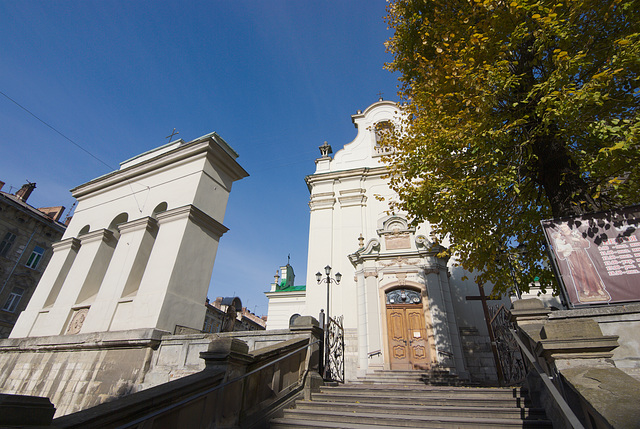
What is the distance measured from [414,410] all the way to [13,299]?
3311cm

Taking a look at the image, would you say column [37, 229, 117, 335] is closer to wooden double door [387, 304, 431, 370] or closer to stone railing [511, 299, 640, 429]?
wooden double door [387, 304, 431, 370]

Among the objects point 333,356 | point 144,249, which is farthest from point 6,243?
point 333,356

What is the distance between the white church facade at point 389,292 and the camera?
11.3 m

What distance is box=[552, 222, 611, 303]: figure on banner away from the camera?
476 cm

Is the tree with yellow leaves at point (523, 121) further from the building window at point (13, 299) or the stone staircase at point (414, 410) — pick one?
the building window at point (13, 299)

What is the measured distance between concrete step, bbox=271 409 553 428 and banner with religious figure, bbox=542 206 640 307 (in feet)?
6.78

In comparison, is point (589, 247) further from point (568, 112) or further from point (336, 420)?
Result: point (336, 420)

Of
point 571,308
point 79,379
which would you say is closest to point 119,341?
point 79,379

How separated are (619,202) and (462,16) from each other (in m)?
5.15

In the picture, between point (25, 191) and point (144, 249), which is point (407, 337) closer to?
point (144, 249)

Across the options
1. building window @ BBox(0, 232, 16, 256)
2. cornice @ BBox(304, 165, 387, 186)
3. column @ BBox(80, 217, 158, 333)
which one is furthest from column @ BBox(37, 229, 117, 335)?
building window @ BBox(0, 232, 16, 256)

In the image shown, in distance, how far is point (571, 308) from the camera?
4754 mm

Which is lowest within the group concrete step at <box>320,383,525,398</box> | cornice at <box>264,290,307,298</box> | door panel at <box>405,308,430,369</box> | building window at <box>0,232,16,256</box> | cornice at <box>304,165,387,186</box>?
concrete step at <box>320,383,525,398</box>

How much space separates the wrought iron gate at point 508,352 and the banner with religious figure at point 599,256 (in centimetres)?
169
